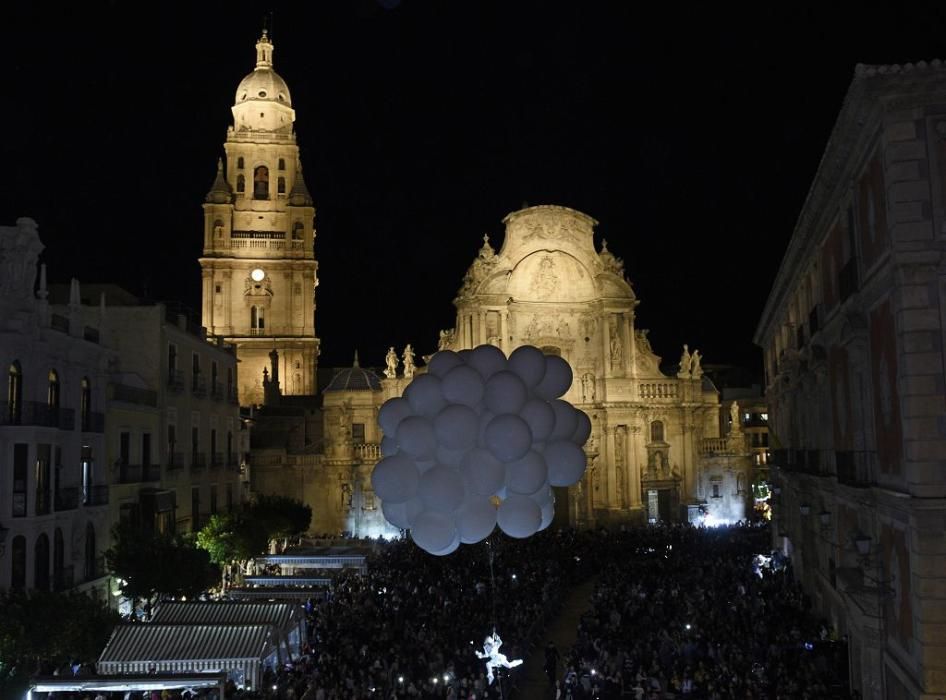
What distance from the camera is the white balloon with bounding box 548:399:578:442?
17.8m

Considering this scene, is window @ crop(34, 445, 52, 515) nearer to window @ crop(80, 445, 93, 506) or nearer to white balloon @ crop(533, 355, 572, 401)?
window @ crop(80, 445, 93, 506)

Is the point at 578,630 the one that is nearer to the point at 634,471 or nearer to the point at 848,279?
the point at 848,279

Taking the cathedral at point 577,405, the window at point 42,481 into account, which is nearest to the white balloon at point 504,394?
the window at point 42,481

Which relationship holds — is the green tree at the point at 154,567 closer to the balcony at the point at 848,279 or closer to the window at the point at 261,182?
the balcony at the point at 848,279

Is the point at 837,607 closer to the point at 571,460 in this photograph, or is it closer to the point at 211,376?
the point at 571,460

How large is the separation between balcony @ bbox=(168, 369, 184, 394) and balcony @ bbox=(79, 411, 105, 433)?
18.9 feet

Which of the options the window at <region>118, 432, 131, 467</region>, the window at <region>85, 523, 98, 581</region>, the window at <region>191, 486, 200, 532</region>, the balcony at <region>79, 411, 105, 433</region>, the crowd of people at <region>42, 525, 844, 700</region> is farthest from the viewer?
the window at <region>191, 486, 200, 532</region>

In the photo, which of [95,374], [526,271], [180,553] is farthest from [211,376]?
[526,271]

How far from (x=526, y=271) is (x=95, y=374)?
27.2m

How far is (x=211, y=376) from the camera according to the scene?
39719 mm

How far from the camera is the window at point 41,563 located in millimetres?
23188

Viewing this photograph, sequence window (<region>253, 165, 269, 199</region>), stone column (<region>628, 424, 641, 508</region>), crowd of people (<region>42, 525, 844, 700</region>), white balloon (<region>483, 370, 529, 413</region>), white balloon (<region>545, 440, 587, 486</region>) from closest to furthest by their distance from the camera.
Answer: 1. white balloon (<region>483, 370, 529, 413</region>)
2. white balloon (<region>545, 440, 587, 486</region>)
3. crowd of people (<region>42, 525, 844, 700</region>)
4. stone column (<region>628, 424, 641, 508</region>)
5. window (<region>253, 165, 269, 199</region>)

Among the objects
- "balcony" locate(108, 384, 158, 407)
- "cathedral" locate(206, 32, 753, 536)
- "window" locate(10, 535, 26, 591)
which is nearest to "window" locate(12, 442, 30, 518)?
"window" locate(10, 535, 26, 591)

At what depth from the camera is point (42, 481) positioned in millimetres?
23922
